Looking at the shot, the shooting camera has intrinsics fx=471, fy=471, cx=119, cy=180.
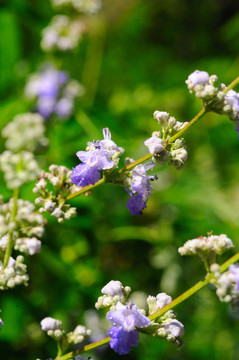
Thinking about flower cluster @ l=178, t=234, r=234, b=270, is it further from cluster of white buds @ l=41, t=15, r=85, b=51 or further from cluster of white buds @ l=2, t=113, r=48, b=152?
cluster of white buds @ l=41, t=15, r=85, b=51

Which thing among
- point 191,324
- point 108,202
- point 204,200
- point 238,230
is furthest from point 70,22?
point 191,324

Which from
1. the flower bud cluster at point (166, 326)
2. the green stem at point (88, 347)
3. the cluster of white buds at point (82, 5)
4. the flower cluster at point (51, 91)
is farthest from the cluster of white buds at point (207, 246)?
the cluster of white buds at point (82, 5)

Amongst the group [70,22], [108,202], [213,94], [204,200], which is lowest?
[213,94]

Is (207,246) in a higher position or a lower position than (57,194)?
lower

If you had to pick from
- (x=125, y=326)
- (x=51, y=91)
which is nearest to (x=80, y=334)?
(x=125, y=326)

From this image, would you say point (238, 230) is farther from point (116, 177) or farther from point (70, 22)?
point (70, 22)

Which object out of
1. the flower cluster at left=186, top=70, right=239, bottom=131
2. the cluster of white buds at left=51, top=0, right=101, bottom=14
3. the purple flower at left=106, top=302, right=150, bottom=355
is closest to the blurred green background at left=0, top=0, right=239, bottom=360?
the cluster of white buds at left=51, top=0, right=101, bottom=14

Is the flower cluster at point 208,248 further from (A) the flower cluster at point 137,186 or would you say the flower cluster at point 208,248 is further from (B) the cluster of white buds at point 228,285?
(A) the flower cluster at point 137,186

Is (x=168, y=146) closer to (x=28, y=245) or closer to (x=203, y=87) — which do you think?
(x=203, y=87)
